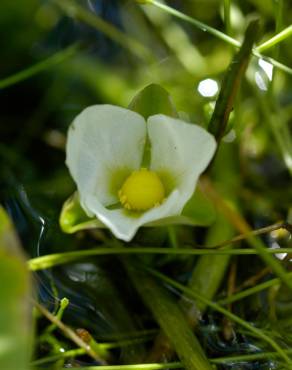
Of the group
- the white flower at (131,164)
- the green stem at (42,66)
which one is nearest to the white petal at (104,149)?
the white flower at (131,164)

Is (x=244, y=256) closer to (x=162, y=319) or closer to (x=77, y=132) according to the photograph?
(x=162, y=319)

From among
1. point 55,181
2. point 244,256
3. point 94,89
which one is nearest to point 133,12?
point 94,89

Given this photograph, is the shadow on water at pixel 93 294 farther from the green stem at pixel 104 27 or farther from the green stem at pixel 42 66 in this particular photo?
the green stem at pixel 104 27

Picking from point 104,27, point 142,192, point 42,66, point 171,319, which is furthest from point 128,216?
point 104,27

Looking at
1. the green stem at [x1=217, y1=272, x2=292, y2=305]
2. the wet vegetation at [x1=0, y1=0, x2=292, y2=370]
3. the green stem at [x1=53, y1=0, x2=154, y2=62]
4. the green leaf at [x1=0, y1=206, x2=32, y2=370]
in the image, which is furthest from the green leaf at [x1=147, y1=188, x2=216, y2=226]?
the green stem at [x1=53, y1=0, x2=154, y2=62]

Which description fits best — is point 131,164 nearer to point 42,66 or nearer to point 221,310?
point 221,310

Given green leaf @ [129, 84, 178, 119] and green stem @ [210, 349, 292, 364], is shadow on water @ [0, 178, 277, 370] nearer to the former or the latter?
green stem @ [210, 349, 292, 364]
